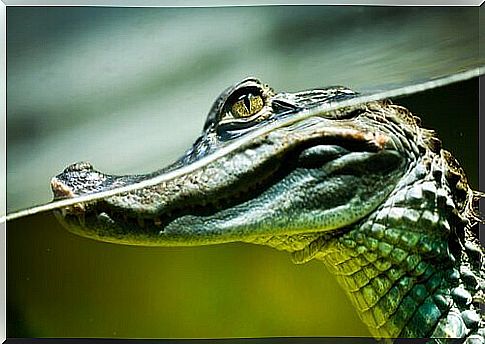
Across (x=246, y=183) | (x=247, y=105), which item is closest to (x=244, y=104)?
(x=247, y=105)

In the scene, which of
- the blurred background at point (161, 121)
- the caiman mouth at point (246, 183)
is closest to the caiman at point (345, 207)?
the caiman mouth at point (246, 183)

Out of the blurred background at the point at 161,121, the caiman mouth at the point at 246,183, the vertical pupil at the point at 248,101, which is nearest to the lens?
the caiman mouth at the point at 246,183

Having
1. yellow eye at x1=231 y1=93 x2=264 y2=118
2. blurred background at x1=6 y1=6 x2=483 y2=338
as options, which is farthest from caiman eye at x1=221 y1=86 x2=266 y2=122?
blurred background at x1=6 y1=6 x2=483 y2=338

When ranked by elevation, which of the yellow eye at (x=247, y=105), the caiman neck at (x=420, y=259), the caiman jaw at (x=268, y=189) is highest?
the yellow eye at (x=247, y=105)

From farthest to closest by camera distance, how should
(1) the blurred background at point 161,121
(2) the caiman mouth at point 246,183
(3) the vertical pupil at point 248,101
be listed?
(1) the blurred background at point 161,121 < (3) the vertical pupil at point 248,101 < (2) the caiman mouth at point 246,183

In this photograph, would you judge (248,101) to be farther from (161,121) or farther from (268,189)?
(161,121)

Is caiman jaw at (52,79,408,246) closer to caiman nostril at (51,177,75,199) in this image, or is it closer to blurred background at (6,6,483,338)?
caiman nostril at (51,177,75,199)

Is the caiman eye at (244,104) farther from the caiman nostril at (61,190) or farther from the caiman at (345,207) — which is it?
the caiman nostril at (61,190)

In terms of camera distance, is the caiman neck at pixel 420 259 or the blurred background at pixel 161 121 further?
the blurred background at pixel 161 121
